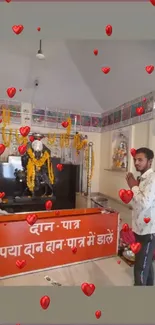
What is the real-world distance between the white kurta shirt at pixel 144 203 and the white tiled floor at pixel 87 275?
2.08 feet

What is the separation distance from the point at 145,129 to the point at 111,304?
1.94 metres

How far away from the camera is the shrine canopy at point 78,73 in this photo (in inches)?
77.8

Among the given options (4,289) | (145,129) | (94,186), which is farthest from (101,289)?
(94,186)

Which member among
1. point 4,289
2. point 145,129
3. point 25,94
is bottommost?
point 4,289

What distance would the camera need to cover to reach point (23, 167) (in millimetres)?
2838

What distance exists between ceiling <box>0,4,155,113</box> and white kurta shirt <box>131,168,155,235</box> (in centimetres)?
119

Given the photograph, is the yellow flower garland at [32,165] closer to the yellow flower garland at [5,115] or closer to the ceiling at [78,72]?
the yellow flower garland at [5,115]

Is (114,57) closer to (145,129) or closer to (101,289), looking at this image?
(145,129)

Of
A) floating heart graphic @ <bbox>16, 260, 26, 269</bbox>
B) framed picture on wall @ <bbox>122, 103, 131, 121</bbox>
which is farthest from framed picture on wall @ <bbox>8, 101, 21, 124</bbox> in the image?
floating heart graphic @ <bbox>16, 260, 26, 269</bbox>

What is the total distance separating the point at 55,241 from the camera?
168cm

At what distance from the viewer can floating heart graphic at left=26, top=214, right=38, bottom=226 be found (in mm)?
1560

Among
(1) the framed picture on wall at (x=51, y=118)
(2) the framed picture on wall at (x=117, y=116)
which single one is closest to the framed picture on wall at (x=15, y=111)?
(1) the framed picture on wall at (x=51, y=118)

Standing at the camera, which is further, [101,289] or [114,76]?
[114,76]

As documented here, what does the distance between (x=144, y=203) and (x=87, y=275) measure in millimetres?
902
